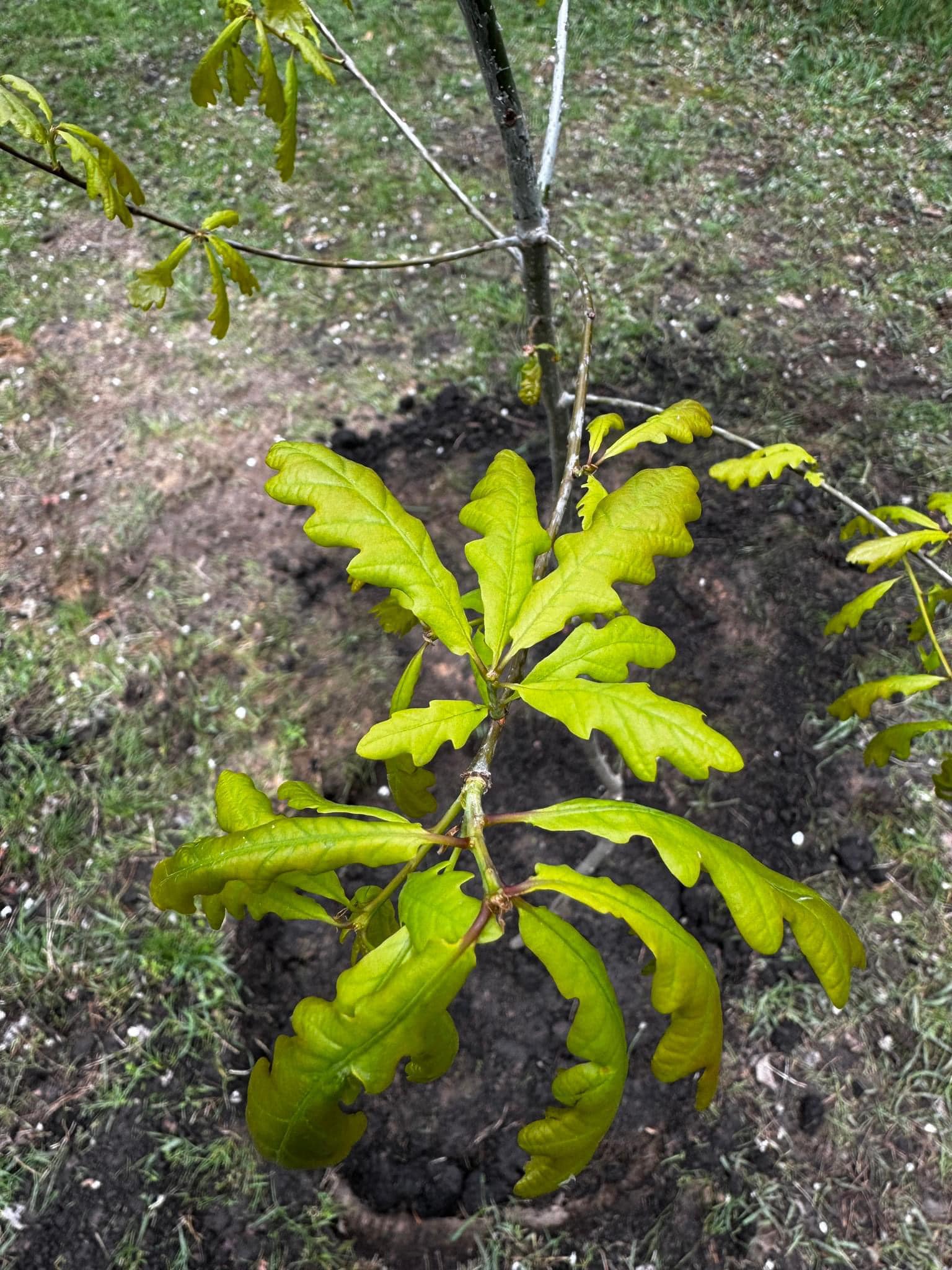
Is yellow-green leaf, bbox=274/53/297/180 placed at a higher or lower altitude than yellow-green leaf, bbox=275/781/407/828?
higher

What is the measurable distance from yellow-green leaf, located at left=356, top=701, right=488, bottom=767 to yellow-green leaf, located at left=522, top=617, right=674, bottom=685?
0.10 metres

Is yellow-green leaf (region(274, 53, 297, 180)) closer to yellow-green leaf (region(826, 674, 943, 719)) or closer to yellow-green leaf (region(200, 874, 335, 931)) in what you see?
yellow-green leaf (region(200, 874, 335, 931))

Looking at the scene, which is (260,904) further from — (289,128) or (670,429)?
(289,128)

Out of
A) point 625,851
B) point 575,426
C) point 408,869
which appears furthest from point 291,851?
point 625,851

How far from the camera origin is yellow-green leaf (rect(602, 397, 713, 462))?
1.15 metres

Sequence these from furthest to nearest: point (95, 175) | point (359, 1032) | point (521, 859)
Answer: point (521, 859)
point (95, 175)
point (359, 1032)

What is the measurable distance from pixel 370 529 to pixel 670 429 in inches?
17.7

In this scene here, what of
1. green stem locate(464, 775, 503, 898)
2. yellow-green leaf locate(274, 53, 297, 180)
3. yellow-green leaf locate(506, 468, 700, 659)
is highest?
yellow-green leaf locate(274, 53, 297, 180)

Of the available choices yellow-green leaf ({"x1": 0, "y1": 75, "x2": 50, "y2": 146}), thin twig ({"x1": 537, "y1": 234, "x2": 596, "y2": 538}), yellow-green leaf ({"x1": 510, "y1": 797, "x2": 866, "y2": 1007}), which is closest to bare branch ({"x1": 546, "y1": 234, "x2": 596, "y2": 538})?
thin twig ({"x1": 537, "y1": 234, "x2": 596, "y2": 538})

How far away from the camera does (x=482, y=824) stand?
88 centimetres

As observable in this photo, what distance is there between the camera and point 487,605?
105 centimetres

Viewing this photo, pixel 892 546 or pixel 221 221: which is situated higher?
pixel 221 221

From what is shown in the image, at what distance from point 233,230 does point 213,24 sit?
6.00 ft

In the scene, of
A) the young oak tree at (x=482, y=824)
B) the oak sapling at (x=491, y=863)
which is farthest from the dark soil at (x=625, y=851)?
the oak sapling at (x=491, y=863)
